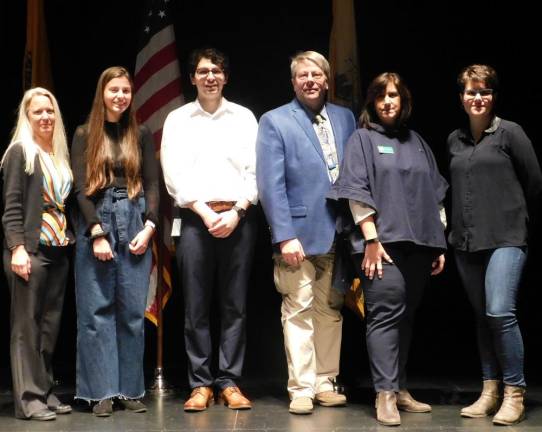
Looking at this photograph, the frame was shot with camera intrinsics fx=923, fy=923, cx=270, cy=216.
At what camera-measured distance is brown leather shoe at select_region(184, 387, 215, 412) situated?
14.3ft

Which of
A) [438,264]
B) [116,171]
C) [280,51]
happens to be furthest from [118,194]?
[280,51]

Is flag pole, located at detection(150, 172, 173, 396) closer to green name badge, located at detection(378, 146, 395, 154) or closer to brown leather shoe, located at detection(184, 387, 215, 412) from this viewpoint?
brown leather shoe, located at detection(184, 387, 215, 412)

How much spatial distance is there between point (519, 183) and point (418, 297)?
0.69m

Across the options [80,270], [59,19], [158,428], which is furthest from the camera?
[59,19]

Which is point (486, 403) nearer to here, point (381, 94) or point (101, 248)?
point (381, 94)

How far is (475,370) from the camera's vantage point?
5363mm

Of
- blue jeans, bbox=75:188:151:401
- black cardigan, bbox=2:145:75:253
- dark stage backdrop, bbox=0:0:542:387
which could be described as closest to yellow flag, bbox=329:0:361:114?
dark stage backdrop, bbox=0:0:542:387

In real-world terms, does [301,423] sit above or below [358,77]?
below

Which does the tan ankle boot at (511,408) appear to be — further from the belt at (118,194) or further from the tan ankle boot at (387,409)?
the belt at (118,194)

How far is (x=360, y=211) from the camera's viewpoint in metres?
4.12

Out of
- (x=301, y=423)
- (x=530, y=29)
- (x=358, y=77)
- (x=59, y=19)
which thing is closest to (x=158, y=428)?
(x=301, y=423)

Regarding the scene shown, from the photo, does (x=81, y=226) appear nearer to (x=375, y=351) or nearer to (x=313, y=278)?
(x=313, y=278)

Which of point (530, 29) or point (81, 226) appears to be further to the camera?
point (530, 29)

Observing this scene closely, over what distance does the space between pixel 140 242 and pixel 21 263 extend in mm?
546
